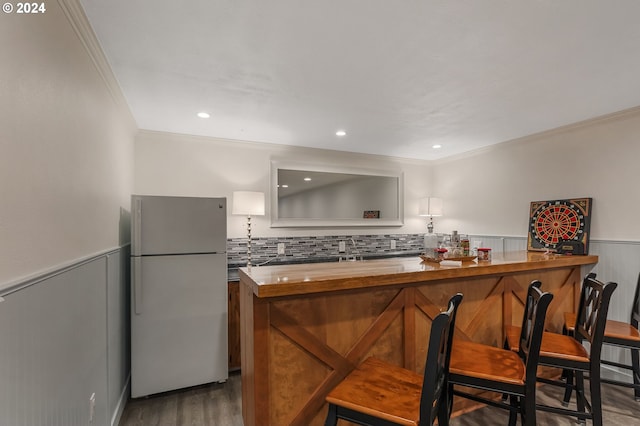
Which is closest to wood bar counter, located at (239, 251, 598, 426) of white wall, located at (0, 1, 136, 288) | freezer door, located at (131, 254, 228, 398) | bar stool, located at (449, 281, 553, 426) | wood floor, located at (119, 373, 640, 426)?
bar stool, located at (449, 281, 553, 426)

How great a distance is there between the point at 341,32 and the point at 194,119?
1863 mm

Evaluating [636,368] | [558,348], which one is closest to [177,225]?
[558,348]

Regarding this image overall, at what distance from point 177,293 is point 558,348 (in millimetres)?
2769

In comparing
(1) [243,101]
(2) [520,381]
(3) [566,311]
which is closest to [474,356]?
(2) [520,381]

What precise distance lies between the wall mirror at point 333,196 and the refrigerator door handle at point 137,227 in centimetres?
159


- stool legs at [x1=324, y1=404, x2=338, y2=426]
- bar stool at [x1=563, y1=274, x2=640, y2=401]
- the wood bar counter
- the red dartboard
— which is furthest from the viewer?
the red dartboard

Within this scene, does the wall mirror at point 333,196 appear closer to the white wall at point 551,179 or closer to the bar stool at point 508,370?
the white wall at point 551,179

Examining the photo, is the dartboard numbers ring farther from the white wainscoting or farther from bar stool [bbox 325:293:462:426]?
the white wainscoting

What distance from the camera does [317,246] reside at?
13.7ft

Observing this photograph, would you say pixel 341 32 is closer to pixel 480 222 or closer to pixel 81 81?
pixel 81 81

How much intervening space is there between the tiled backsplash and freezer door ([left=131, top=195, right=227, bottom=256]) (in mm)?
859

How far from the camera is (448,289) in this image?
210cm

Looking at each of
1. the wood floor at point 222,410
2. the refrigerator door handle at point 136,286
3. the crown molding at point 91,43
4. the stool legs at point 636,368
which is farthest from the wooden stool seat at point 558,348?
the crown molding at point 91,43

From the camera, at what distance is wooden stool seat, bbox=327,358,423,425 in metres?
1.18
